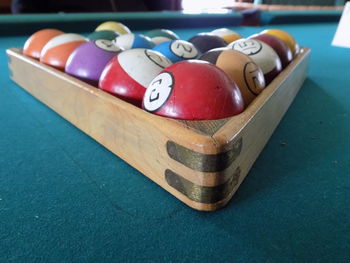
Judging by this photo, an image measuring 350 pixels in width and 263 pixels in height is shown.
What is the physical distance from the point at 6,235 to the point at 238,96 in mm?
624

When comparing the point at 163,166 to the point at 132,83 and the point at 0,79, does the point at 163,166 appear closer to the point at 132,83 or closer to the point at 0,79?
the point at 132,83

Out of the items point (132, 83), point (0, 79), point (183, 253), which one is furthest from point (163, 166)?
point (0, 79)

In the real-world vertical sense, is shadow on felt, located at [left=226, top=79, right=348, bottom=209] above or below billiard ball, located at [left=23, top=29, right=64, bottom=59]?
below

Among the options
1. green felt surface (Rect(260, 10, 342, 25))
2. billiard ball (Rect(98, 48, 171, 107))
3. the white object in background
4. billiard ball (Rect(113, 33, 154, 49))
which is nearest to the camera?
billiard ball (Rect(98, 48, 171, 107))

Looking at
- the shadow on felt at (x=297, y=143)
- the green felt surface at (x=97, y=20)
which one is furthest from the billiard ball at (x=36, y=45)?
the green felt surface at (x=97, y=20)

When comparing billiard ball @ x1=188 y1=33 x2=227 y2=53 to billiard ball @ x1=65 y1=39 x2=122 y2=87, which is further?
billiard ball @ x1=188 y1=33 x2=227 y2=53

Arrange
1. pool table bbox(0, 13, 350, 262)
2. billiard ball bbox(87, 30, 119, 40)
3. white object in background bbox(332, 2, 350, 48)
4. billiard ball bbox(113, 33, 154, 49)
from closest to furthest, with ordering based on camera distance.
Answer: pool table bbox(0, 13, 350, 262)
billiard ball bbox(113, 33, 154, 49)
billiard ball bbox(87, 30, 119, 40)
white object in background bbox(332, 2, 350, 48)

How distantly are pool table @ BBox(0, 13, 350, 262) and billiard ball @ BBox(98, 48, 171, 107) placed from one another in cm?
18

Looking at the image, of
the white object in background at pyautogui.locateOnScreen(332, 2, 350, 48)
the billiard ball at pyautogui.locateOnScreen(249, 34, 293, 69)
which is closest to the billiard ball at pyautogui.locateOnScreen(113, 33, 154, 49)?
the billiard ball at pyautogui.locateOnScreen(249, 34, 293, 69)

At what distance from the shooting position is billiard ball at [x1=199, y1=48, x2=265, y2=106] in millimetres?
989

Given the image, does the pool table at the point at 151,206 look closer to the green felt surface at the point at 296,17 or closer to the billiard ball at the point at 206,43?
the billiard ball at the point at 206,43

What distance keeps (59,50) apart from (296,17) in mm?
4093

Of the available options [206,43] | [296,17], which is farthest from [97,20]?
[296,17]

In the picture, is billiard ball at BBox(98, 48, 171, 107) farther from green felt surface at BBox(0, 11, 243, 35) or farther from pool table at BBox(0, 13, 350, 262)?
green felt surface at BBox(0, 11, 243, 35)
